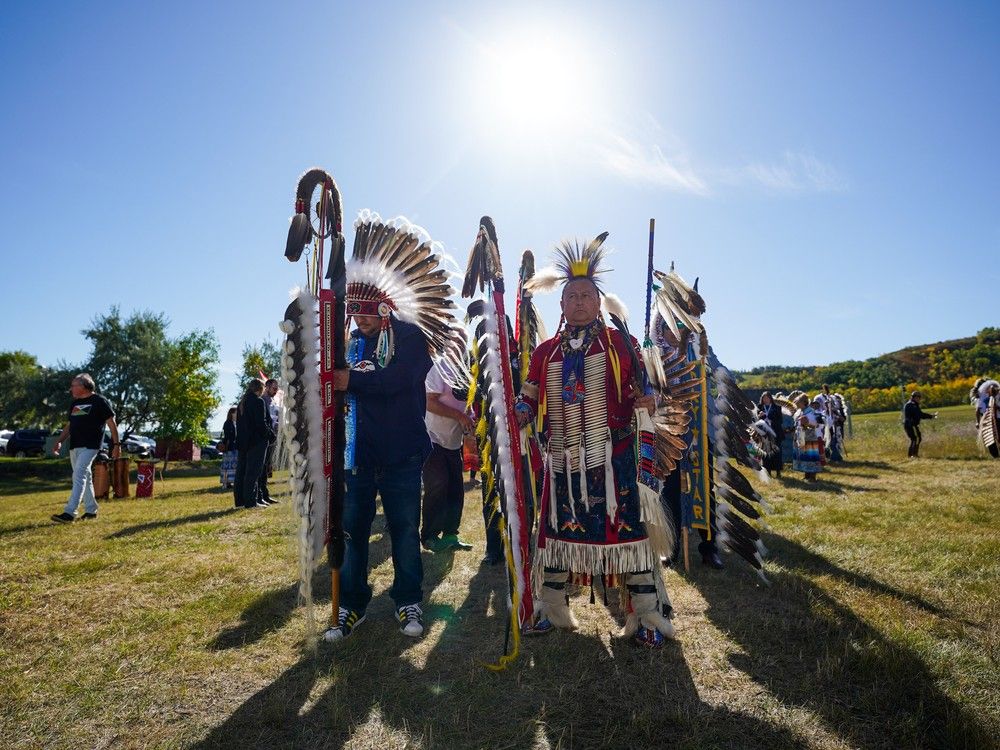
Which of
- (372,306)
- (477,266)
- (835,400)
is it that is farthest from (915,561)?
(835,400)

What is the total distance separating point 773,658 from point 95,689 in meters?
3.47

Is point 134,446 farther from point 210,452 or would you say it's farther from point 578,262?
point 578,262

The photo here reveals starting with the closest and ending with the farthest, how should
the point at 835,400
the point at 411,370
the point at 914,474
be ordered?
the point at 411,370, the point at 914,474, the point at 835,400

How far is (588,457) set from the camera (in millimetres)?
3461

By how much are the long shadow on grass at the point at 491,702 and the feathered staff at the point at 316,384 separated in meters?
0.47

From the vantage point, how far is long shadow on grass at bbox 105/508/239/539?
6.87m

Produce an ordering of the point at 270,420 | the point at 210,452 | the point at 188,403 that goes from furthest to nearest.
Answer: the point at 210,452
the point at 188,403
the point at 270,420

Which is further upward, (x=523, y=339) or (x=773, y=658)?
(x=523, y=339)

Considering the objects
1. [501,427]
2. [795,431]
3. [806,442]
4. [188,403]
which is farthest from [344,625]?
[188,403]

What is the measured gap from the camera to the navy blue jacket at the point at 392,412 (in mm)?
3570

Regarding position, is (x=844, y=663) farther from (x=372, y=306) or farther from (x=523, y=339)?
(x=372, y=306)

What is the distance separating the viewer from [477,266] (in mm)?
3451

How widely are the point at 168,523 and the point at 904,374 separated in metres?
43.6

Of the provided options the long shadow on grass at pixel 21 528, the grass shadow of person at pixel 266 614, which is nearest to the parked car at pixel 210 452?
the long shadow on grass at pixel 21 528
